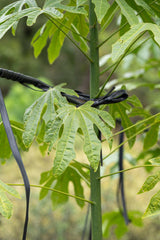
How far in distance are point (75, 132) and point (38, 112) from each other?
88 millimetres

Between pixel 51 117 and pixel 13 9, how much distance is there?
210mm

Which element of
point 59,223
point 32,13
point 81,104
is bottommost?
point 59,223

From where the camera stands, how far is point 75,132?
473mm

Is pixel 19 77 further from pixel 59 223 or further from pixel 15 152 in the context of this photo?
pixel 59 223

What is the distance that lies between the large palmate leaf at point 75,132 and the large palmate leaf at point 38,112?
30 millimetres

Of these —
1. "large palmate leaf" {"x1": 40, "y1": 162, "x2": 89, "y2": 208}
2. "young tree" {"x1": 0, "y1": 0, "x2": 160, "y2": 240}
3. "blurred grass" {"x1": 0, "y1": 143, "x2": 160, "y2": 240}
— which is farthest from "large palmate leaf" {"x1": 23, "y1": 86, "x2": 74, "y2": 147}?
"blurred grass" {"x1": 0, "y1": 143, "x2": 160, "y2": 240}

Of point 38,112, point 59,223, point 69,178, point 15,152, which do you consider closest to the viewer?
point 15,152

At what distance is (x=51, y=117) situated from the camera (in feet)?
1.68

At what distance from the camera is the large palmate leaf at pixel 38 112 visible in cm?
49

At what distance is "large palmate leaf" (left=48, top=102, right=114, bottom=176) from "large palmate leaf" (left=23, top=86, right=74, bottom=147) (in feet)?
0.10

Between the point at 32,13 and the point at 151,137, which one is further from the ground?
the point at 32,13

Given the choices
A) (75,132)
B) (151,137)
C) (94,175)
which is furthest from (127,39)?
(151,137)

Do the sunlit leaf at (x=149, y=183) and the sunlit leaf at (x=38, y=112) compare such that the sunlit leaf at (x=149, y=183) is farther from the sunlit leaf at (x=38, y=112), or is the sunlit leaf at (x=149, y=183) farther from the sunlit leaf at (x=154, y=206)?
the sunlit leaf at (x=38, y=112)

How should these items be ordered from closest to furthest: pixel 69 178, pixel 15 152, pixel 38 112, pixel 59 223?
pixel 15 152, pixel 38 112, pixel 69 178, pixel 59 223
